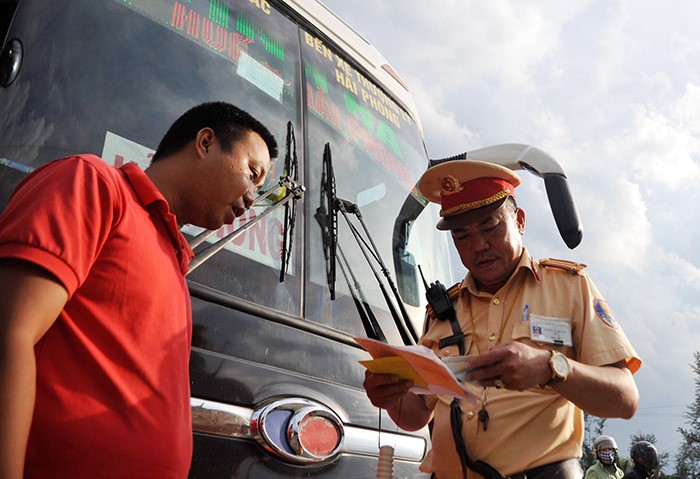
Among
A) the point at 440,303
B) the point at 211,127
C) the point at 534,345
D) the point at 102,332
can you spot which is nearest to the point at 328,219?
the point at 440,303

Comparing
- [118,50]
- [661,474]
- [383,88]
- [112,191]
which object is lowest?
[661,474]

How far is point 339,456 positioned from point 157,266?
0.93 m

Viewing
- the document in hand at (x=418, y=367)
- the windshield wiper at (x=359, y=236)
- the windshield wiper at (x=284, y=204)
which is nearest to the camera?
the document in hand at (x=418, y=367)

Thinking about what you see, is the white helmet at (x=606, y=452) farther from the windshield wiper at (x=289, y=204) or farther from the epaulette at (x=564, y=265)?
the windshield wiper at (x=289, y=204)

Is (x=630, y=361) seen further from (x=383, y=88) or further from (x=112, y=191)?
(x=383, y=88)

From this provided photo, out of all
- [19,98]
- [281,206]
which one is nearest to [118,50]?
[19,98]

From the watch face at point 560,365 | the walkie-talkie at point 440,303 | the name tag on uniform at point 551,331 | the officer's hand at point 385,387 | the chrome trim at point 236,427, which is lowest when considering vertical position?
the chrome trim at point 236,427

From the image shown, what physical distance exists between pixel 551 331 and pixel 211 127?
3.97 ft

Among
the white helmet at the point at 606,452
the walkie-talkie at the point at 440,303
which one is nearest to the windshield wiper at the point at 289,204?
the walkie-talkie at the point at 440,303

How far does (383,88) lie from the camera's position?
349 cm

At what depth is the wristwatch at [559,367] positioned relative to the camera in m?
1.52

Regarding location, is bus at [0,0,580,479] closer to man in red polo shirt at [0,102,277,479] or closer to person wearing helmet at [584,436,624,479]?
man in red polo shirt at [0,102,277,479]

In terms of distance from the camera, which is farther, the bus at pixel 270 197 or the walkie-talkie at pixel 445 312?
the walkie-talkie at pixel 445 312

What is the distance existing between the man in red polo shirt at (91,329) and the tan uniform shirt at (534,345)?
920 millimetres
